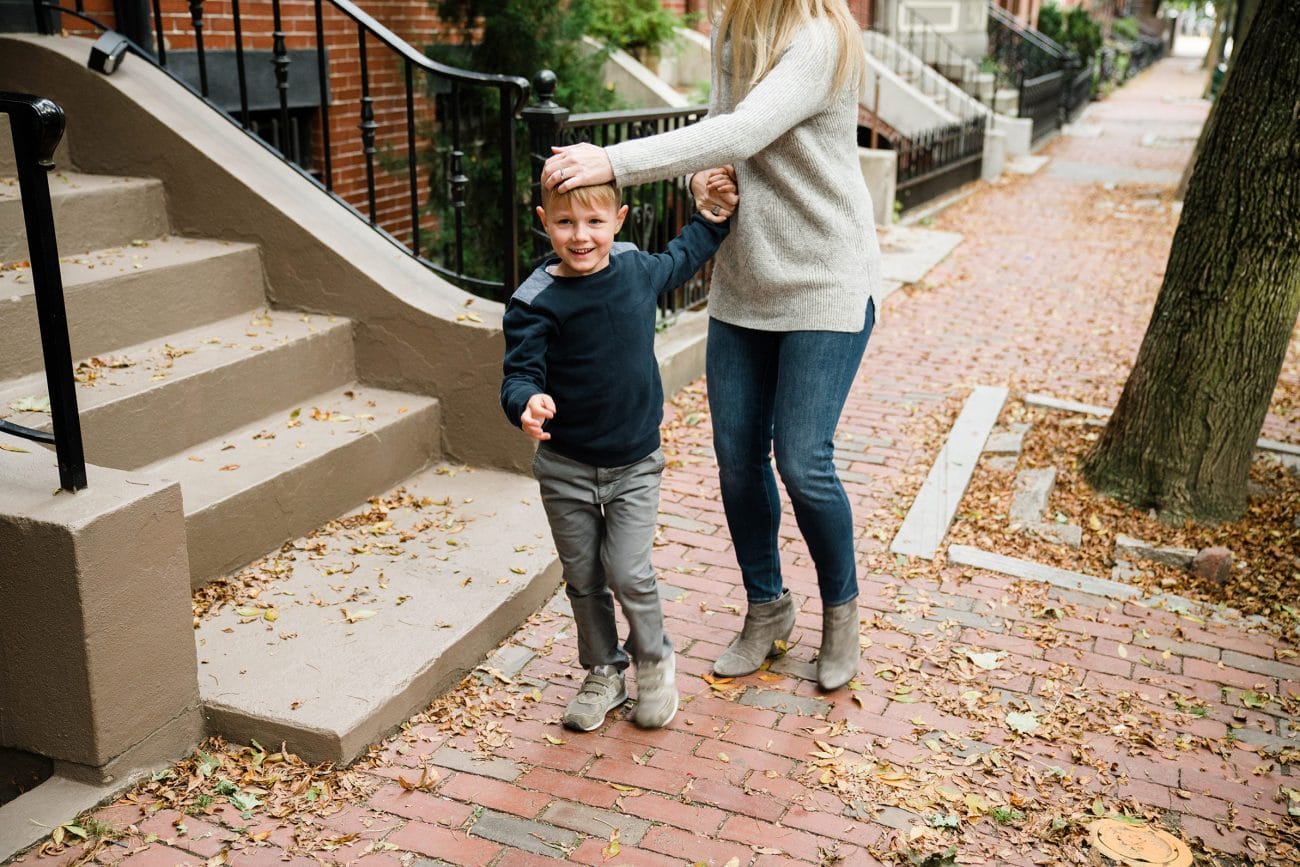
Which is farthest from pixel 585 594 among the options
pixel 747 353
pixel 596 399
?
pixel 747 353

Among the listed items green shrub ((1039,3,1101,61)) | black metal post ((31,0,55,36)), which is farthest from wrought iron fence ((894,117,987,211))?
green shrub ((1039,3,1101,61))

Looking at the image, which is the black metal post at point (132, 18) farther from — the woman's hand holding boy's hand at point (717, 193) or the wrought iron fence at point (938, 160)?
the wrought iron fence at point (938, 160)

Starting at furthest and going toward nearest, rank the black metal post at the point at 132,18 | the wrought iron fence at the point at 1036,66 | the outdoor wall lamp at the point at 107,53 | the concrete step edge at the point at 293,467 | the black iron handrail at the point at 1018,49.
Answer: the black iron handrail at the point at 1018,49
the wrought iron fence at the point at 1036,66
the black metal post at the point at 132,18
the outdoor wall lamp at the point at 107,53
the concrete step edge at the point at 293,467

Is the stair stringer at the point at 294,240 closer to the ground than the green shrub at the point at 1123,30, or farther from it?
closer to the ground

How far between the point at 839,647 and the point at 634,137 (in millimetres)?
3408

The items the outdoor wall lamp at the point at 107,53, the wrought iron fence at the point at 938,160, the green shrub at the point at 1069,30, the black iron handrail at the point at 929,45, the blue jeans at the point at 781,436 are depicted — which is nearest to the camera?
the blue jeans at the point at 781,436

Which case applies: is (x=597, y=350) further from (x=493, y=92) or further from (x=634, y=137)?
(x=493, y=92)

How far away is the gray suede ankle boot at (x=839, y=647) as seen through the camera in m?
3.44

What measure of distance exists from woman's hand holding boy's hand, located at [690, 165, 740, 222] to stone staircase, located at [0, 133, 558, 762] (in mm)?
1433

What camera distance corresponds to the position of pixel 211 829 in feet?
9.25

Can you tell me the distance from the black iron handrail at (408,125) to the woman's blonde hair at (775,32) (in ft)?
5.07

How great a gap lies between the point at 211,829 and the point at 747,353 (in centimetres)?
182

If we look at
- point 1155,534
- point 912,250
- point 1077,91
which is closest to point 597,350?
point 1155,534

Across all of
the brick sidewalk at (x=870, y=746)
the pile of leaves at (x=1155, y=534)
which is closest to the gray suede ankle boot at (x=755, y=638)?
the brick sidewalk at (x=870, y=746)
